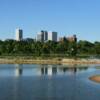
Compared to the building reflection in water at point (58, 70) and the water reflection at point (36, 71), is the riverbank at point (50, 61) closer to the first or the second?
the building reflection in water at point (58, 70)

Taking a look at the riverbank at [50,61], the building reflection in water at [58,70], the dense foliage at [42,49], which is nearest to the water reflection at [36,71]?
the building reflection in water at [58,70]

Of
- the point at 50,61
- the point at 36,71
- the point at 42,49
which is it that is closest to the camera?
the point at 36,71

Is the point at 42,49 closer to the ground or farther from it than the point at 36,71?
farther from it

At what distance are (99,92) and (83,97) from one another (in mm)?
4272

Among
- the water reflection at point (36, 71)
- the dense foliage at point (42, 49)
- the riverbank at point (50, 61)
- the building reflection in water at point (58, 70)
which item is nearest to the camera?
the water reflection at point (36, 71)

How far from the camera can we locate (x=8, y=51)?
183m

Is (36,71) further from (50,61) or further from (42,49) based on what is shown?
(42,49)

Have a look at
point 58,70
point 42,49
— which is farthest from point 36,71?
point 42,49

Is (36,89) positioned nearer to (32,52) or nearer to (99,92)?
(99,92)

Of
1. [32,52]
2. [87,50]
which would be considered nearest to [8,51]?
[32,52]

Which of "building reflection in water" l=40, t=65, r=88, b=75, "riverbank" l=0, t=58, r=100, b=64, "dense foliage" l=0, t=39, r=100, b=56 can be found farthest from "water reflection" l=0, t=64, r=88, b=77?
"dense foliage" l=0, t=39, r=100, b=56

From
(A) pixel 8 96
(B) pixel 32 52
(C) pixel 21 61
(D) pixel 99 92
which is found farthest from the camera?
(B) pixel 32 52

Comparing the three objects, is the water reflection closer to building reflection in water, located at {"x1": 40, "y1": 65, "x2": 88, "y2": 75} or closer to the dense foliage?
building reflection in water, located at {"x1": 40, "y1": 65, "x2": 88, "y2": 75}

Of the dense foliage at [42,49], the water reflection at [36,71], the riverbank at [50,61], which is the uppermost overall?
the dense foliage at [42,49]
